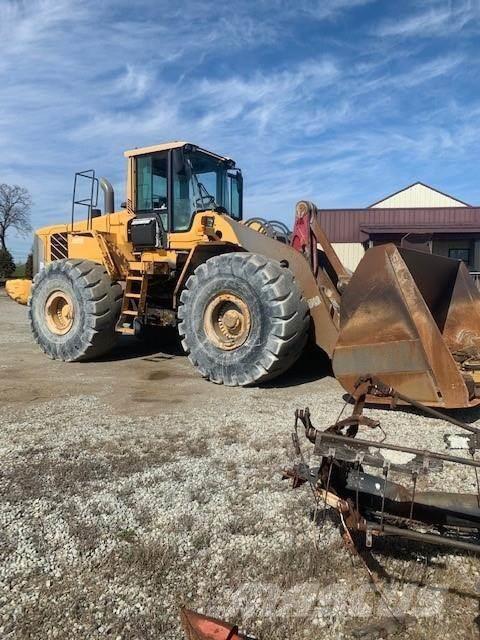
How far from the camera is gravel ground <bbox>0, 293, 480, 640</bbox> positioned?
7.66 feet

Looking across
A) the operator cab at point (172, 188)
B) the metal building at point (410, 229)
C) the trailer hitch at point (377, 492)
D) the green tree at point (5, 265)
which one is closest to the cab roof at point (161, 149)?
the operator cab at point (172, 188)

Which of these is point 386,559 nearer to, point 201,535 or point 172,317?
point 201,535

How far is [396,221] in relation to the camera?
2489 cm

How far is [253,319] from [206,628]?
4.21 m

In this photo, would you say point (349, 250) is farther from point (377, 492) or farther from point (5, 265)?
point (377, 492)

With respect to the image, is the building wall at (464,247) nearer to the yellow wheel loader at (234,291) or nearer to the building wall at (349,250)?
the building wall at (349,250)

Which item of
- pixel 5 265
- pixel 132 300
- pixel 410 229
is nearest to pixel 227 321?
pixel 132 300

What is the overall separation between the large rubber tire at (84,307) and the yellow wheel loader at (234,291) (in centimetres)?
2

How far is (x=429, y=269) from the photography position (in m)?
5.78

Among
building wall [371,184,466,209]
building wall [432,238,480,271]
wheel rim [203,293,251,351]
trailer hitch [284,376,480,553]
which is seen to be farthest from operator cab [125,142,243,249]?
building wall [371,184,466,209]

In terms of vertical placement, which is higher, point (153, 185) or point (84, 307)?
point (153, 185)

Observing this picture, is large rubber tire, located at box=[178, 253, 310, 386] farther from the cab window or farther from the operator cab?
the cab window

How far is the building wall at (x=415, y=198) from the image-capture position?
2977 centimetres

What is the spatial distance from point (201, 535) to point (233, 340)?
361 cm
